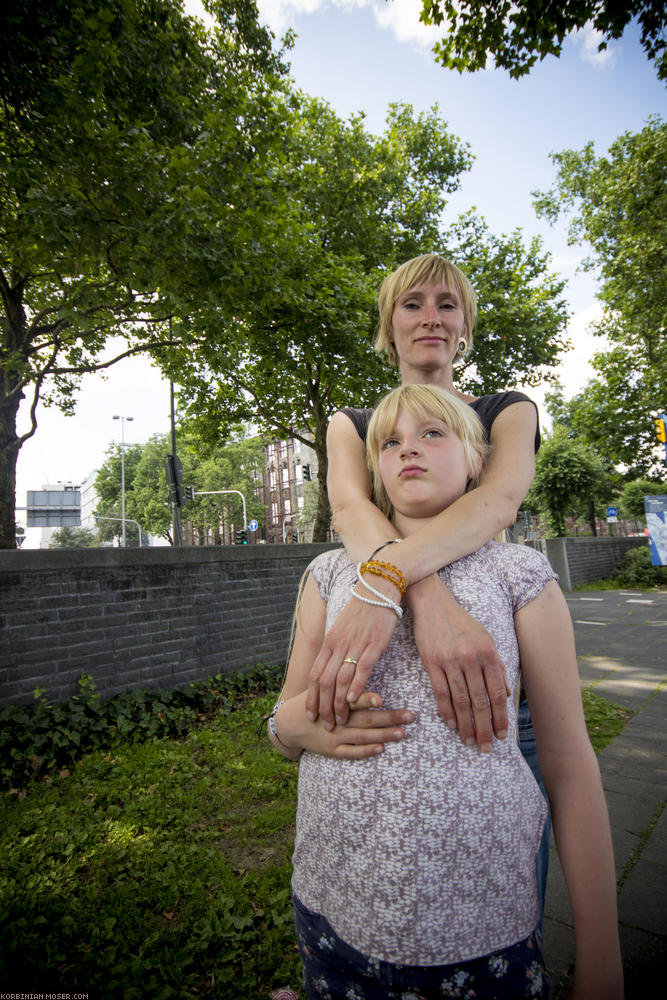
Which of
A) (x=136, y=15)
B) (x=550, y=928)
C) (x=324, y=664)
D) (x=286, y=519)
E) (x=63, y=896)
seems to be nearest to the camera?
(x=324, y=664)

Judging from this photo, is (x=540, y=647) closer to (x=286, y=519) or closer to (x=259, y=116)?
(x=259, y=116)

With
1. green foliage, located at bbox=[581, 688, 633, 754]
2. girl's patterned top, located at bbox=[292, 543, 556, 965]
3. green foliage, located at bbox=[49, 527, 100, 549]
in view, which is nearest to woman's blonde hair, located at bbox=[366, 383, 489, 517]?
girl's patterned top, located at bbox=[292, 543, 556, 965]

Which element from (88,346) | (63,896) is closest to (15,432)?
(88,346)

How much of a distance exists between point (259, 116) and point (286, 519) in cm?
5840

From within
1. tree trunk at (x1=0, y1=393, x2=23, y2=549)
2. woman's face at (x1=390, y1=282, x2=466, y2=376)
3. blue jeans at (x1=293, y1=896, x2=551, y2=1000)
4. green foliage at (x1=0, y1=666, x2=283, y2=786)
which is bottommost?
green foliage at (x1=0, y1=666, x2=283, y2=786)

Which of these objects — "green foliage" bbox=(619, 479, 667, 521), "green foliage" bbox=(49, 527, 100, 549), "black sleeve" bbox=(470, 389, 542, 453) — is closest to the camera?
"black sleeve" bbox=(470, 389, 542, 453)

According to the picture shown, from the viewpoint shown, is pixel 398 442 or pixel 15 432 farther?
pixel 15 432

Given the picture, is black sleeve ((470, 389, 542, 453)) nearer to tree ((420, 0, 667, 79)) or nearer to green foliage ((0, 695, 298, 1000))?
green foliage ((0, 695, 298, 1000))

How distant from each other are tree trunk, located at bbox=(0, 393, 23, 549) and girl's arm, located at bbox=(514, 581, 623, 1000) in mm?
8142

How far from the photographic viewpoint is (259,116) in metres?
7.39

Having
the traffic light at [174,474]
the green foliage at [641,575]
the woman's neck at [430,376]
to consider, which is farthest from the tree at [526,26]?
the green foliage at [641,575]

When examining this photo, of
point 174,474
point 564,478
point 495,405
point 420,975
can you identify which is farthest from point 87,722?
point 564,478

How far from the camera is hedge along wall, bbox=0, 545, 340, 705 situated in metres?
4.83

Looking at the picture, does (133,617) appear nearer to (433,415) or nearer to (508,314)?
(433,415)
